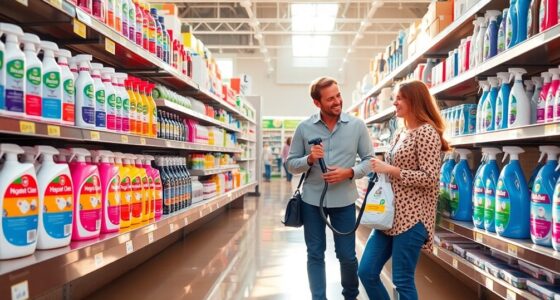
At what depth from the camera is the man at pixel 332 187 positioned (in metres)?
2.47

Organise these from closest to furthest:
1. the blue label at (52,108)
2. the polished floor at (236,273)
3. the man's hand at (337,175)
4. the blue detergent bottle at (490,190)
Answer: the blue label at (52,108) → the man's hand at (337,175) → the blue detergent bottle at (490,190) → the polished floor at (236,273)

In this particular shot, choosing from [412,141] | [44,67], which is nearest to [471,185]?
[412,141]

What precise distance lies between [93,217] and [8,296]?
70 centimetres

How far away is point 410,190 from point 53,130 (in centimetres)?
154

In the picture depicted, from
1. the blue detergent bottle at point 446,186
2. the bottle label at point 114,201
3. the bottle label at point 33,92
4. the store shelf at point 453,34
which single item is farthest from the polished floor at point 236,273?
the store shelf at point 453,34

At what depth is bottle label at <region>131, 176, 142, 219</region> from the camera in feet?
8.49

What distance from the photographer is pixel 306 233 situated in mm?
2523

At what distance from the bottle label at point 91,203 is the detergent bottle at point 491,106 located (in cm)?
204

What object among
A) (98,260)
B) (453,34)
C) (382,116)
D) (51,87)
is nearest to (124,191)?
(98,260)

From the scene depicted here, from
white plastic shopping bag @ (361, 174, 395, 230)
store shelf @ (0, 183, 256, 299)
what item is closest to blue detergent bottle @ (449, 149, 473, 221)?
white plastic shopping bag @ (361, 174, 395, 230)

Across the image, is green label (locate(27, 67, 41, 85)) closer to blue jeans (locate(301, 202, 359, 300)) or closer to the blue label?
the blue label

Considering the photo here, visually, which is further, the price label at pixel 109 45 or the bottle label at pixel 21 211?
the price label at pixel 109 45

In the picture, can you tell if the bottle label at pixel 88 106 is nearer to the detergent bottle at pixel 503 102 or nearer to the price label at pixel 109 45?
the price label at pixel 109 45

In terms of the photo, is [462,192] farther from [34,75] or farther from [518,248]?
[34,75]
